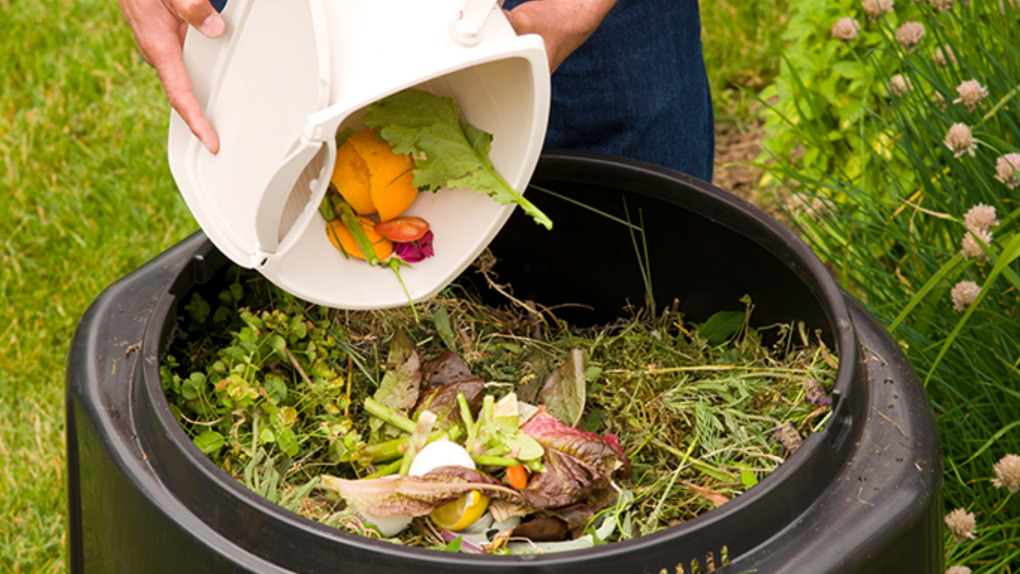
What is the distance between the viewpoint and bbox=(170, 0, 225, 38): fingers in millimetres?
1149

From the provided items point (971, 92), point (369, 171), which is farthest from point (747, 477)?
point (971, 92)

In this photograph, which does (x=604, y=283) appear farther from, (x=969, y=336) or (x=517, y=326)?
(x=969, y=336)

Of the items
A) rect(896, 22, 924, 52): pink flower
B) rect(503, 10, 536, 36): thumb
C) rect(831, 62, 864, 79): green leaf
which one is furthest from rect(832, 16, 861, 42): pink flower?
rect(503, 10, 536, 36): thumb

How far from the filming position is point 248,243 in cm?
115

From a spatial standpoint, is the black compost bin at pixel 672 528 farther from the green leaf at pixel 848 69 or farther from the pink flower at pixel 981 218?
the green leaf at pixel 848 69

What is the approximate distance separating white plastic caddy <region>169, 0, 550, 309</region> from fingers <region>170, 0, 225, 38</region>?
0.7 inches

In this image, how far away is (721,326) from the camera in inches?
58.8

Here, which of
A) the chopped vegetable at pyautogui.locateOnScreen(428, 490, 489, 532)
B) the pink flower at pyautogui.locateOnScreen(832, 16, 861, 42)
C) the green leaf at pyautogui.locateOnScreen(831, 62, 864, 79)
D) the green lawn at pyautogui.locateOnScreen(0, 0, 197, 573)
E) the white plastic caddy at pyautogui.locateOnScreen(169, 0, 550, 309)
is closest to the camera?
the white plastic caddy at pyautogui.locateOnScreen(169, 0, 550, 309)

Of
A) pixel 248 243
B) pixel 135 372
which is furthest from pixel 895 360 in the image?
pixel 135 372

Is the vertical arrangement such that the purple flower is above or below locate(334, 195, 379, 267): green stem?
below

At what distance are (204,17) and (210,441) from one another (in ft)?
1.80

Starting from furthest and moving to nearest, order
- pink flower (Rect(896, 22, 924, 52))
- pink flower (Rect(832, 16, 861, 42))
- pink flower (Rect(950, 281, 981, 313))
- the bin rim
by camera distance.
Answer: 1. pink flower (Rect(832, 16, 861, 42))
2. pink flower (Rect(896, 22, 924, 52))
3. pink flower (Rect(950, 281, 981, 313))
4. the bin rim

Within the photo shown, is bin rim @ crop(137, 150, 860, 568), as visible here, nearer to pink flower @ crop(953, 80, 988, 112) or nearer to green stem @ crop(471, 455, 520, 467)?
green stem @ crop(471, 455, 520, 467)

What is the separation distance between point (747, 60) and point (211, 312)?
2257 mm
